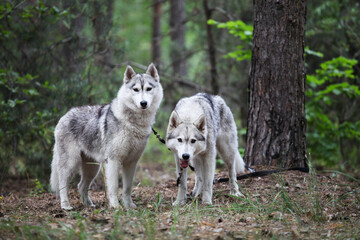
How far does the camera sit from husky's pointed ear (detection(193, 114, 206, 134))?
5.16m

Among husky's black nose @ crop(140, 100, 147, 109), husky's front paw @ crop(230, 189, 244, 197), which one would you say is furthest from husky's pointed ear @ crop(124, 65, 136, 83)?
husky's front paw @ crop(230, 189, 244, 197)

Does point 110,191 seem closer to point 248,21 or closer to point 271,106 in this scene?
point 271,106

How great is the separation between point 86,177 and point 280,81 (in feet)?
12.4

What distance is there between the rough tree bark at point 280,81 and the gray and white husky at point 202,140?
→ 2.18ft

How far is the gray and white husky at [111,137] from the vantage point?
17.3 ft

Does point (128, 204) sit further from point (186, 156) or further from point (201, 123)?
point (201, 123)

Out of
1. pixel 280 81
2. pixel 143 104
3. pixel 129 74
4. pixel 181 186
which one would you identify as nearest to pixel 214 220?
→ pixel 181 186

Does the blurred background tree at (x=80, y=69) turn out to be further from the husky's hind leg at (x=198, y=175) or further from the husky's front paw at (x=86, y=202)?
the husky's hind leg at (x=198, y=175)

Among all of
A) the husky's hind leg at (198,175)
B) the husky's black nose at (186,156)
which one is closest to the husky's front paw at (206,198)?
the husky's hind leg at (198,175)

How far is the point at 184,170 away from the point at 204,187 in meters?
0.40

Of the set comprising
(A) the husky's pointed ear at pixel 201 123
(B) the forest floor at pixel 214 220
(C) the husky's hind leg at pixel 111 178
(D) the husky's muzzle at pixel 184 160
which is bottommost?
(B) the forest floor at pixel 214 220

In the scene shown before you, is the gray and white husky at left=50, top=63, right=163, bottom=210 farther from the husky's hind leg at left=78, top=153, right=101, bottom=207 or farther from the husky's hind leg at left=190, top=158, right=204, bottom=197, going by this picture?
the husky's hind leg at left=190, top=158, right=204, bottom=197

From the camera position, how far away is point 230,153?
233 inches

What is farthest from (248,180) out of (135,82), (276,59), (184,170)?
→ (135,82)
